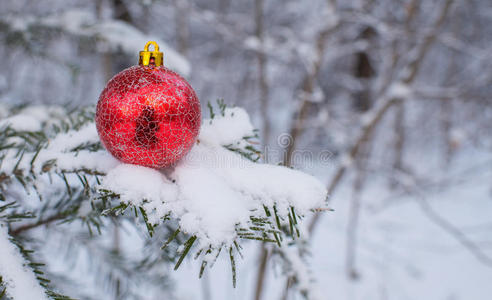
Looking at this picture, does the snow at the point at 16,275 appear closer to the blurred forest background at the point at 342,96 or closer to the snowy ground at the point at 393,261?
the blurred forest background at the point at 342,96

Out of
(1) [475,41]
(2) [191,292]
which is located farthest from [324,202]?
(1) [475,41]

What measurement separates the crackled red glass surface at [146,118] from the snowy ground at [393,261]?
6.19ft

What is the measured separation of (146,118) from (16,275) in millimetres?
248

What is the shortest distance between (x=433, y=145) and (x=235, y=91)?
5.17 m

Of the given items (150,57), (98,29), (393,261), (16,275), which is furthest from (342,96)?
(16,275)

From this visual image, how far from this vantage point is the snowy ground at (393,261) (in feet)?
8.77

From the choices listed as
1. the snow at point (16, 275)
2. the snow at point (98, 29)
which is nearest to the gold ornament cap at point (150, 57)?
the snow at point (16, 275)

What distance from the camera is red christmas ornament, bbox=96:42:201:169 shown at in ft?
1.42

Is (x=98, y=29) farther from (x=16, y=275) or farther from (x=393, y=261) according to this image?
(x=393, y=261)

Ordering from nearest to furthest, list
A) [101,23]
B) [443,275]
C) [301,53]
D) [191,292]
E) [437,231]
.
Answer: [101,23], [301,53], [191,292], [443,275], [437,231]

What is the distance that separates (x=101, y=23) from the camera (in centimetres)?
108

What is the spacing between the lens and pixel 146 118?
0.43 metres

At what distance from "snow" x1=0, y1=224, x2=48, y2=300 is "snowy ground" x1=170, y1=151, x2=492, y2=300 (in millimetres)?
1865

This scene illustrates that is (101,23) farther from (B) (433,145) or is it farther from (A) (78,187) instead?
(B) (433,145)
